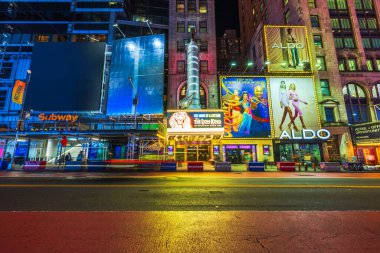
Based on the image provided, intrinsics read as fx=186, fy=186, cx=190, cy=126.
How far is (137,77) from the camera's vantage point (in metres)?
31.5

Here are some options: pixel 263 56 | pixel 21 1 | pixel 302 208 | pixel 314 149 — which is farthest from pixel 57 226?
pixel 21 1

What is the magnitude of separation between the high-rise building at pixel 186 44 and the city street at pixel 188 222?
23504 mm

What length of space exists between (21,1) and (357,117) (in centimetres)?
6672

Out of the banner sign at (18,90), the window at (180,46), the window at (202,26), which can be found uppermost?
the window at (202,26)

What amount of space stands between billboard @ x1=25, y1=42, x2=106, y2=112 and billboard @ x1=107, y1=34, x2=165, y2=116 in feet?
8.19

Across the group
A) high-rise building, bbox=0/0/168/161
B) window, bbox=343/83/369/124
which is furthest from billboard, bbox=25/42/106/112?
window, bbox=343/83/369/124

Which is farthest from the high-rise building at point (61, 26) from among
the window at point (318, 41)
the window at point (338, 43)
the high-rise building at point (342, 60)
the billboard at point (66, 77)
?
the window at point (338, 43)

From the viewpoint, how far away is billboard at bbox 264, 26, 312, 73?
31000 mm

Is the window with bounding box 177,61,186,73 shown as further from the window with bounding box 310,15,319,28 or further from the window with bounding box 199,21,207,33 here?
the window with bounding box 310,15,319,28

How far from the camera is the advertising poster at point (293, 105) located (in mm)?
28531

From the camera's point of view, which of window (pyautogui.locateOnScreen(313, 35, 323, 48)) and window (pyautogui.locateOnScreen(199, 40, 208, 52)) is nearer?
window (pyautogui.locateOnScreen(313, 35, 323, 48))

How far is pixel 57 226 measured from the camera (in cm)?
467

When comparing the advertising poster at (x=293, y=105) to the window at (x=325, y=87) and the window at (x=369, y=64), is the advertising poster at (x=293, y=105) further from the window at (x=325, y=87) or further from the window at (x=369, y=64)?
the window at (x=369, y=64)

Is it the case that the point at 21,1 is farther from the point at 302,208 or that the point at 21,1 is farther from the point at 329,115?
the point at 329,115
